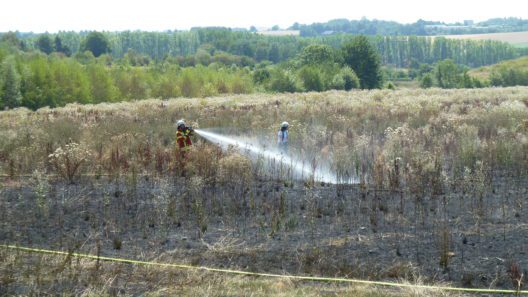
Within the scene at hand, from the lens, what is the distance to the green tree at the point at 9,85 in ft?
144

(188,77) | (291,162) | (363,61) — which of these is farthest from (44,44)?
(291,162)

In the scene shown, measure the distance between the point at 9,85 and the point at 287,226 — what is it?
127ft

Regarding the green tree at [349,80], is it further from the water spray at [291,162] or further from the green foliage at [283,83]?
the water spray at [291,162]

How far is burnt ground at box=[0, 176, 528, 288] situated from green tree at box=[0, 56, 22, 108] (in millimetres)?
33385

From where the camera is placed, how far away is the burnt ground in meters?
8.66

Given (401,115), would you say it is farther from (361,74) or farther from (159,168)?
(361,74)

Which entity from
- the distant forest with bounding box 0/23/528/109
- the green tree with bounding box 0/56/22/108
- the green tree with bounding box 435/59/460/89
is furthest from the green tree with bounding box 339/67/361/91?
the green tree with bounding box 0/56/22/108

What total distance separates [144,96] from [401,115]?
37.6 meters

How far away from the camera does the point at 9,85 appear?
44.3 metres

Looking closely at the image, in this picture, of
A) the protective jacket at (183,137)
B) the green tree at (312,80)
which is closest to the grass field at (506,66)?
the green tree at (312,80)

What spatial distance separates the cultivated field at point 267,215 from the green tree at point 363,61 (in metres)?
54.0

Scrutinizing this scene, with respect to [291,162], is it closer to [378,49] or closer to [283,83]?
[283,83]

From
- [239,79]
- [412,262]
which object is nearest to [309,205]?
[412,262]

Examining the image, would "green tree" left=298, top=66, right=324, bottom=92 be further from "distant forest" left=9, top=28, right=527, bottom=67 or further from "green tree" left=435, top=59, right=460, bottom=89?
"distant forest" left=9, top=28, right=527, bottom=67
